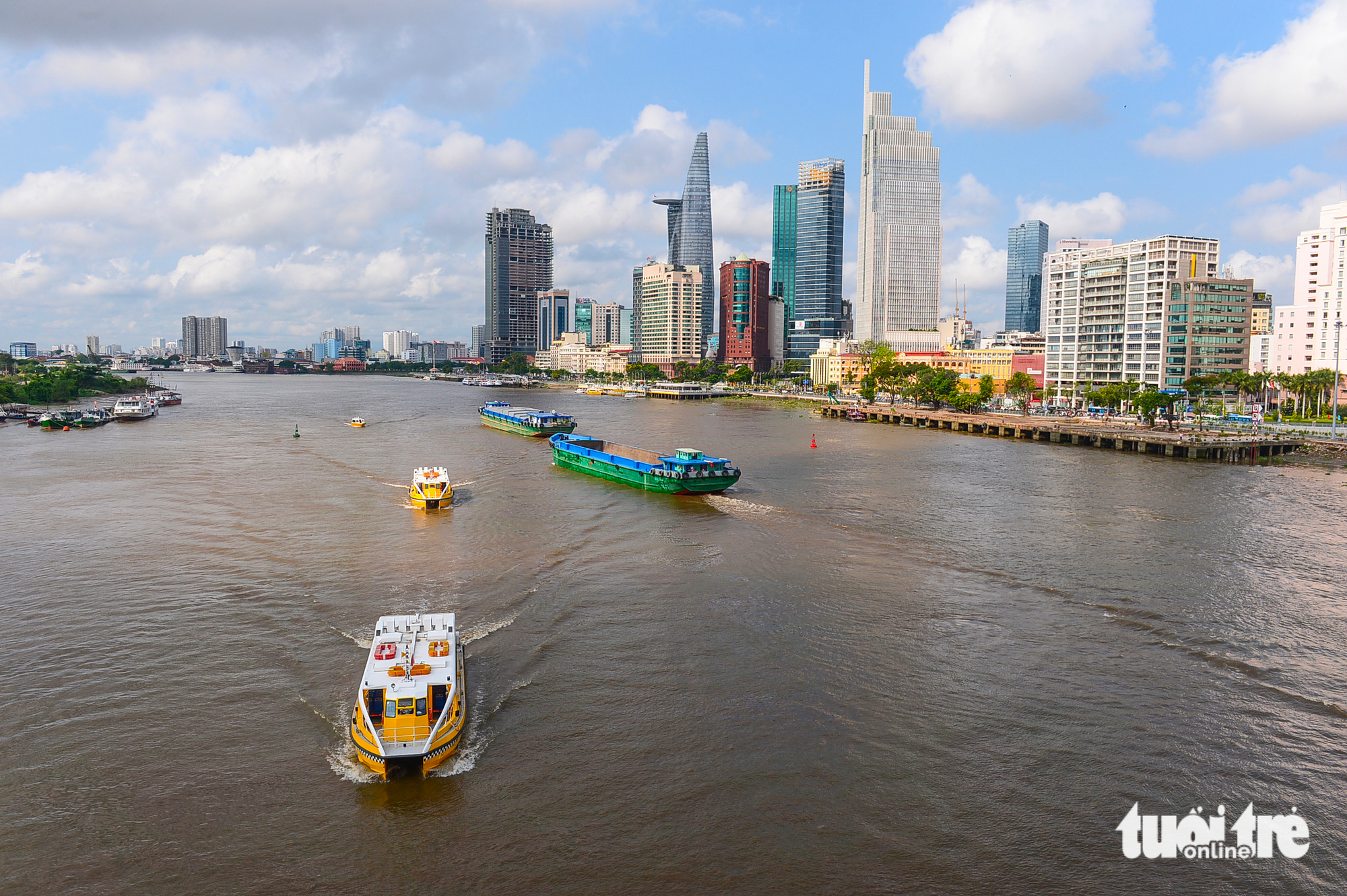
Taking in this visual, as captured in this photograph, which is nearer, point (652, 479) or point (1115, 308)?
point (652, 479)

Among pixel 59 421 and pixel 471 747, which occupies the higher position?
pixel 59 421

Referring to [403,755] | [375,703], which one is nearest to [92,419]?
[375,703]

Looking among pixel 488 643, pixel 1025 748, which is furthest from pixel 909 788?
pixel 488 643

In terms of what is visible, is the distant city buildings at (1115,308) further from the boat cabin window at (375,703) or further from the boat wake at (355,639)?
the boat cabin window at (375,703)

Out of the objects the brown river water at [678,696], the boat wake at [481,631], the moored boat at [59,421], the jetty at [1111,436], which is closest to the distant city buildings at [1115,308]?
the jetty at [1111,436]

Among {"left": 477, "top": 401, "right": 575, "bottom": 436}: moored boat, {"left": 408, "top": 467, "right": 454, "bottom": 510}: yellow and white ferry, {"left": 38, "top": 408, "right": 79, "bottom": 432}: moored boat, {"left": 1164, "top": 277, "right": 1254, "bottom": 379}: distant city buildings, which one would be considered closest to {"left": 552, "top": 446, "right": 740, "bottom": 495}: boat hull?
{"left": 408, "top": 467, "right": 454, "bottom": 510}: yellow and white ferry

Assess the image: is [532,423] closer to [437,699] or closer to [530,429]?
[530,429]

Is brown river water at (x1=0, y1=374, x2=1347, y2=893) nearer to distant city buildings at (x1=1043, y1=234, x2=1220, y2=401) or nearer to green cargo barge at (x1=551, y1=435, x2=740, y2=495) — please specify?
green cargo barge at (x1=551, y1=435, x2=740, y2=495)
